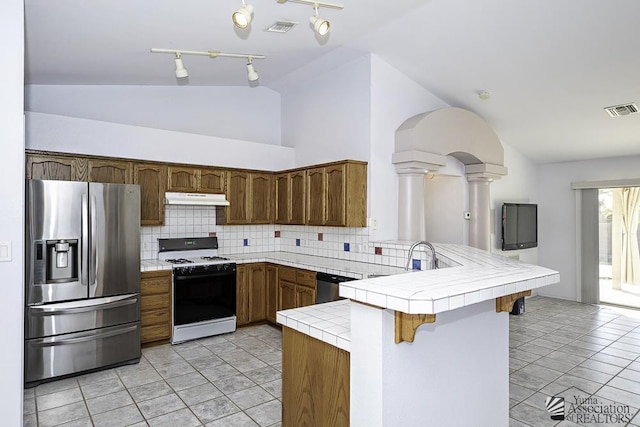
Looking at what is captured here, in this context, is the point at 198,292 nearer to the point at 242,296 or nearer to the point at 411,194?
the point at 242,296

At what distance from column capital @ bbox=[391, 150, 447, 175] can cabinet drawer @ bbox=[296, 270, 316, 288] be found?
1604 mm

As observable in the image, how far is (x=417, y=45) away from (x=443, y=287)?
325 cm

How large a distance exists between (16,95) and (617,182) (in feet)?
24.7

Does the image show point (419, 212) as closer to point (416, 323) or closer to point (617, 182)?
point (416, 323)

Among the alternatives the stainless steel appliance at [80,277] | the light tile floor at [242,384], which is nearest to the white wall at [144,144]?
the stainless steel appliance at [80,277]

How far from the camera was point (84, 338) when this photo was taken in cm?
346

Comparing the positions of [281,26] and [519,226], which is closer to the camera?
[281,26]

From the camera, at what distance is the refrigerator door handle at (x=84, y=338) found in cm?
330

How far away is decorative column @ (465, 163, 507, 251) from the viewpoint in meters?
5.57

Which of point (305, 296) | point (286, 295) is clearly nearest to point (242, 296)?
point (286, 295)

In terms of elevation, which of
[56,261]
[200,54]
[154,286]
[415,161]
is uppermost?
[200,54]

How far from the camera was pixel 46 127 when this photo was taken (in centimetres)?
382

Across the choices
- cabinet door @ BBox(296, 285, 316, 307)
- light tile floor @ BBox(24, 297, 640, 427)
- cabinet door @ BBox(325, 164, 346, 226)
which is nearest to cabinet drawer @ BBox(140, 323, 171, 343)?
light tile floor @ BBox(24, 297, 640, 427)

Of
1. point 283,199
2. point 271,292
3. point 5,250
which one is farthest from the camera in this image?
point 283,199
